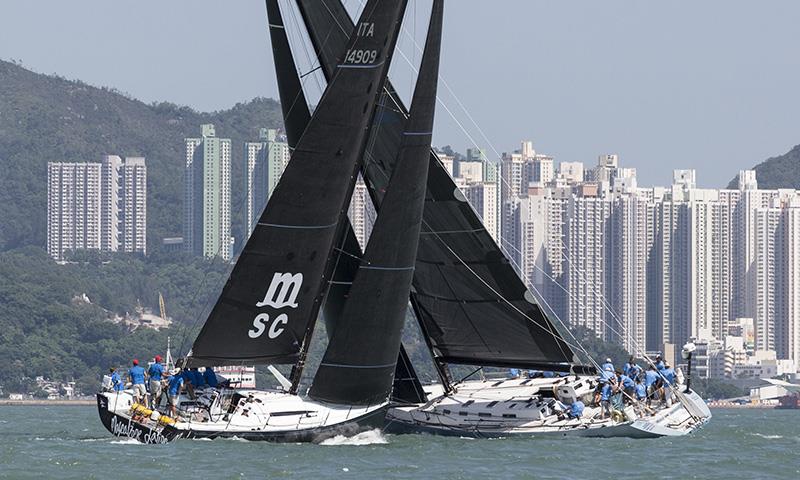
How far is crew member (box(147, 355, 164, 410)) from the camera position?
29.3 meters

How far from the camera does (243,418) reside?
28.5 m

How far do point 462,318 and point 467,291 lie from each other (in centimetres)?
48

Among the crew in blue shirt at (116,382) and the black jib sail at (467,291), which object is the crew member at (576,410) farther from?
the crew in blue shirt at (116,382)

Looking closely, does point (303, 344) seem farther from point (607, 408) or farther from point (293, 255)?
point (607, 408)

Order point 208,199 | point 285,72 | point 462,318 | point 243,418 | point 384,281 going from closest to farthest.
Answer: point 243,418 < point 384,281 < point 285,72 < point 462,318 < point 208,199

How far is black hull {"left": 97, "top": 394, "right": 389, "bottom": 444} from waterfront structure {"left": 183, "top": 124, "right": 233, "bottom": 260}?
147177 millimetres

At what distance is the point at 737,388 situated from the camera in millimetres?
118000

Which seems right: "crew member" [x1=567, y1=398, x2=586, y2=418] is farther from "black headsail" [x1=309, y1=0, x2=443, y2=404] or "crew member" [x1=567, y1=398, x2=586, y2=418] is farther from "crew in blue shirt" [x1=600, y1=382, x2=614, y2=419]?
"black headsail" [x1=309, y1=0, x2=443, y2=404]

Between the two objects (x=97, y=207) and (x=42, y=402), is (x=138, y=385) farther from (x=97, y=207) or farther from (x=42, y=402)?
(x=97, y=207)

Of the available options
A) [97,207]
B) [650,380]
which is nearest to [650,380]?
[650,380]

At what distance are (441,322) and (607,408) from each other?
318 centimetres

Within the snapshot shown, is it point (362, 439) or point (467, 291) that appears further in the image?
point (467, 291)

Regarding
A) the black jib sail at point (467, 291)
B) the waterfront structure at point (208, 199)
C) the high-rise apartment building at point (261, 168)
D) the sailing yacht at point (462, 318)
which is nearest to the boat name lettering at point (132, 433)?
the sailing yacht at point (462, 318)

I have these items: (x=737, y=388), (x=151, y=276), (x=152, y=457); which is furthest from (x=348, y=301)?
(x=151, y=276)
